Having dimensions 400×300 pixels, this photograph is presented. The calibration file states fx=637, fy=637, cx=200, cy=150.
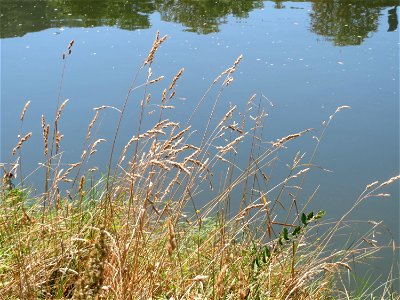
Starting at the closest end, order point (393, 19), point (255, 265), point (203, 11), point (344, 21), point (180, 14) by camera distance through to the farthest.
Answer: point (255, 265) < point (393, 19) < point (344, 21) < point (180, 14) < point (203, 11)

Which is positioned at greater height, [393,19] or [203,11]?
[203,11]

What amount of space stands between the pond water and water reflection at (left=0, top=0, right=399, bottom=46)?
0.06ft

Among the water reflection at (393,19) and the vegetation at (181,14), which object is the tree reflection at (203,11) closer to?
the vegetation at (181,14)

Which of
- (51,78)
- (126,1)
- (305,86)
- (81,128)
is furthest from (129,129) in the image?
(126,1)

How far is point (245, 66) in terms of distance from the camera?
6512 mm

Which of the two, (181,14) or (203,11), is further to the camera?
(203,11)

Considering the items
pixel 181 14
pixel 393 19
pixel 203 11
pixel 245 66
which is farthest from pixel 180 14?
pixel 393 19

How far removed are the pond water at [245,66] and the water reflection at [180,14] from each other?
0.06 feet

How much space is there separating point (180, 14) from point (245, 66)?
2.62 m

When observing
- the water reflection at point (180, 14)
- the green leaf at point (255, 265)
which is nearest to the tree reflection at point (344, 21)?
the water reflection at point (180, 14)

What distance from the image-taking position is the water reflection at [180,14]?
26.6 feet

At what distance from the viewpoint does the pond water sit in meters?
4.67

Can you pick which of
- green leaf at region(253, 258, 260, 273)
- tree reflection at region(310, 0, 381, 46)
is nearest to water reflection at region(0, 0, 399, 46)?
tree reflection at region(310, 0, 381, 46)

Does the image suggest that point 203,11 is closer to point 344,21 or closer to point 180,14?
point 180,14
